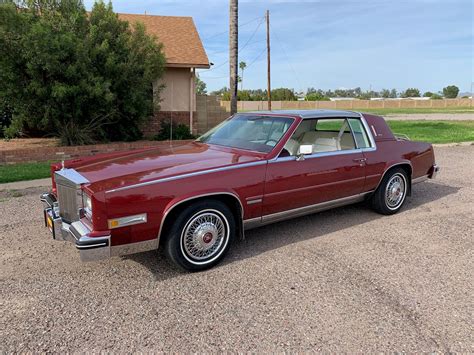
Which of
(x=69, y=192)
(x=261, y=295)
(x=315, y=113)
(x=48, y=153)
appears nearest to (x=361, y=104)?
(x=48, y=153)

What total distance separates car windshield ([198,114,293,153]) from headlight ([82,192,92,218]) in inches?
74.0

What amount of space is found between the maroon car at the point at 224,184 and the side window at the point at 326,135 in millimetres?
14

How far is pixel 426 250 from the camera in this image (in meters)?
4.36

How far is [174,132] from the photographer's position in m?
13.5

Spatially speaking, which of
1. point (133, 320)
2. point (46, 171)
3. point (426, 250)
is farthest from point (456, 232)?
point (46, 171)

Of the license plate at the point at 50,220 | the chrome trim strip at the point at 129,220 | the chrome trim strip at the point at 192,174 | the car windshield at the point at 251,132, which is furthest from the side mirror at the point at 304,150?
the license plate at the point at 50,220

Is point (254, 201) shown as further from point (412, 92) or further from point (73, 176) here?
point (412, 92)

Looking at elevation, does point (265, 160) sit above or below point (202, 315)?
above

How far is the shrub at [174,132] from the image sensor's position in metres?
13.3

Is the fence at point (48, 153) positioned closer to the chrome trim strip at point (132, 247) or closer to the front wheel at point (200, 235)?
the front wheel at point (200, 235)

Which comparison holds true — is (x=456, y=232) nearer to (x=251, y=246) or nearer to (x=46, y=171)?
(x=251, y=246)

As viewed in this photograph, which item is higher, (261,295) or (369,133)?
(369,133)

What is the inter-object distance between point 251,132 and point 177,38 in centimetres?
1190

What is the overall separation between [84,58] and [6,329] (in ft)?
27.9
